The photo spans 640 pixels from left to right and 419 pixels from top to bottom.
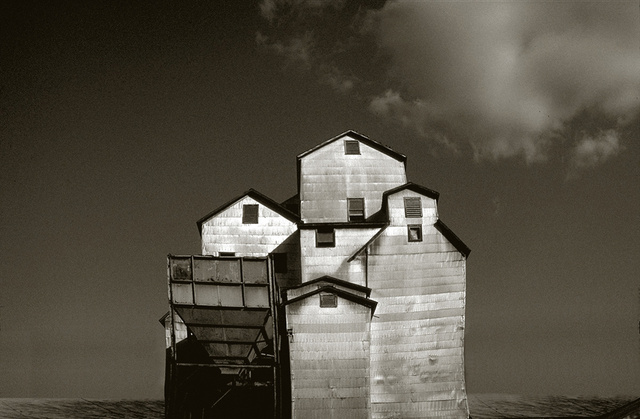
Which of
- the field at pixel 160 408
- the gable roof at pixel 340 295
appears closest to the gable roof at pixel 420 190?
the gable roof at pixel 340 295

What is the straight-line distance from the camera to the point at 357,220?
3788 centimetres

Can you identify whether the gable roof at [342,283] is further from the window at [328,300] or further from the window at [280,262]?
the window at [280,262]

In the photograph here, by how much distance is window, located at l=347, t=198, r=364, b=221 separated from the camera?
3789 centimetres

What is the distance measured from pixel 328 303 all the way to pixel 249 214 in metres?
8.61

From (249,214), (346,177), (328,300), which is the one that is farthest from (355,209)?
(328,300)

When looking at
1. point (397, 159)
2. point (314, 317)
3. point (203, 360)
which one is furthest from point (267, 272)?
point (397, 159)

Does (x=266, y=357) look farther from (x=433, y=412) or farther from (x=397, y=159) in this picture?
(x=397, y=159)

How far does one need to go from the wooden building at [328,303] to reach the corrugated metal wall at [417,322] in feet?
0.17

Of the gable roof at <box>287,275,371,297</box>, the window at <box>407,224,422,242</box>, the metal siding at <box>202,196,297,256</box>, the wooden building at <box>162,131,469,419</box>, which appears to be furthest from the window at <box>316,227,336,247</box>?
the window at <box>407,224,422,242</box>

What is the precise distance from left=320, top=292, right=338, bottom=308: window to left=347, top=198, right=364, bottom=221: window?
24.9ft

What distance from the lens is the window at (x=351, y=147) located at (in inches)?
1538

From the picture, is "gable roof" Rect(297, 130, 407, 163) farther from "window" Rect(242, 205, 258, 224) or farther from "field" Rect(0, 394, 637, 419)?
"field" Rect(0, 394, 637, 419)

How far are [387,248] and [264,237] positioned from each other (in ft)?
23.7

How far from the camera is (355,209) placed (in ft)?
125
